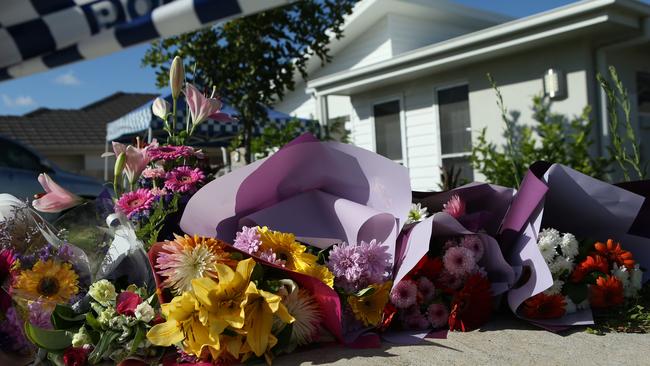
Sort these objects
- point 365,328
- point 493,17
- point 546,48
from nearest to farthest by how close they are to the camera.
→ 1. point 365,328
2. point 546,48
3. point 493,17

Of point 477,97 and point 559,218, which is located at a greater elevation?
point 477,97

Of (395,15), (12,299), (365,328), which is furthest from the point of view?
(395,15)

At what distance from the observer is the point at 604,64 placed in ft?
20.9

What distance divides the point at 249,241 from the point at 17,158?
317 inches

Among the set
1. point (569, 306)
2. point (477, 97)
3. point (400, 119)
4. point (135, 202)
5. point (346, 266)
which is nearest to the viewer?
point (346, 266)

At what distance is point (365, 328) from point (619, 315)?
2.14 feet

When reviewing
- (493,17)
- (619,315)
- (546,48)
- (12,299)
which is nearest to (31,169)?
(546,48)

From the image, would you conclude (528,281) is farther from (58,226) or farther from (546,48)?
(546,48)

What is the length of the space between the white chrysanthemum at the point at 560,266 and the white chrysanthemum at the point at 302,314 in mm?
626

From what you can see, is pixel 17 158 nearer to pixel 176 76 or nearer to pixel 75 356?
pixel 176 76

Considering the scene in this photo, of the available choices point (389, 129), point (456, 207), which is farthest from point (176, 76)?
point (389, 129)

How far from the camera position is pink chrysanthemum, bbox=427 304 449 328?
1.32 m

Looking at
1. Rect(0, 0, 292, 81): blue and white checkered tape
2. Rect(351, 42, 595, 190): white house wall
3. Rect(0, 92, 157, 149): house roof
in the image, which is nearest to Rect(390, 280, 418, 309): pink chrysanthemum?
Rect(0, 0, 292, 81): blue and white checkered tape

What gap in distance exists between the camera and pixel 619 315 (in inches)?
54.1
